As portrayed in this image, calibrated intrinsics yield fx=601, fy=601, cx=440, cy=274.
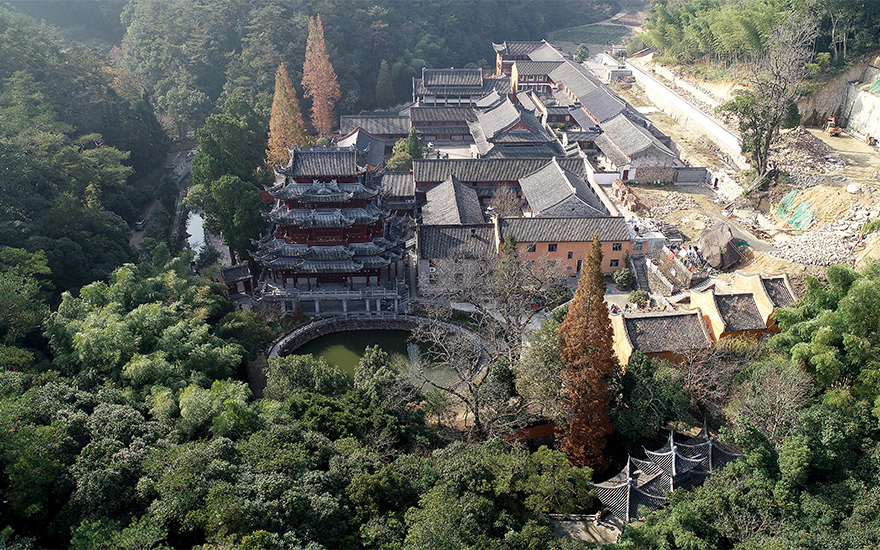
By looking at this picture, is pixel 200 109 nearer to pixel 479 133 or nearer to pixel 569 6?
pixel 479 133

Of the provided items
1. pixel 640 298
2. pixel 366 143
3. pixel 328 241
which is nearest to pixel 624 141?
pixel 640 298

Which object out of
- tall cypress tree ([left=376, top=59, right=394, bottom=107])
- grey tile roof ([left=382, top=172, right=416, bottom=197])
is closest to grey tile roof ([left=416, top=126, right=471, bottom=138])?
tall cypress tree ([left=376, top=59, right=394, bottom=107])

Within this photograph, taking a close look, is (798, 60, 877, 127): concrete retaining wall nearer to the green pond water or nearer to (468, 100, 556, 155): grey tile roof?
(468, 100, 556, 155): grey tile roof

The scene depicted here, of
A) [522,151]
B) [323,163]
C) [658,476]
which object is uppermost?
[522,151]

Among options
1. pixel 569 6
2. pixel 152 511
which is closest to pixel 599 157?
pixel 152 511

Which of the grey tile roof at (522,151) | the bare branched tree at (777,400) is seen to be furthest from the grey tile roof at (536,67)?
the bare branched tree at (777,400)

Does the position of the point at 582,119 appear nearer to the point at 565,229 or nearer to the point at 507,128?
the point at 507,128
